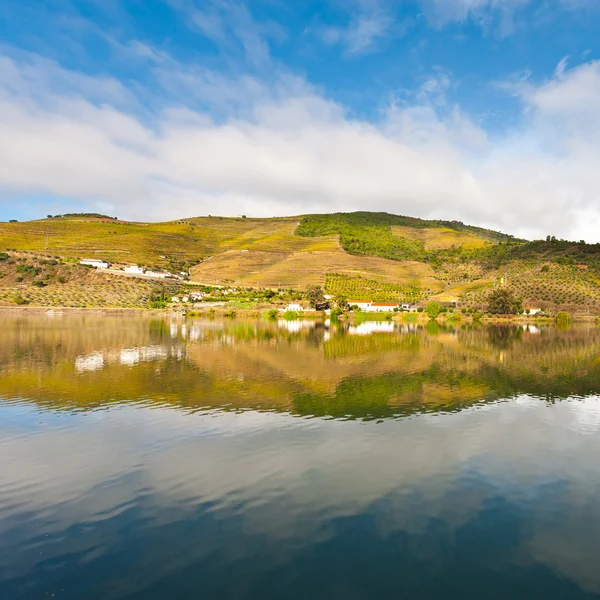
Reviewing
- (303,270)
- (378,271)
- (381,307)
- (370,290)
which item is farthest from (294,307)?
(378,271)

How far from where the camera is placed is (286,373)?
35438 millimetres

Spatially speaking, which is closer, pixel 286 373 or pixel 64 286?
pixel 286 373

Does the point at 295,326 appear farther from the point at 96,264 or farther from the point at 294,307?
the point at 96,264

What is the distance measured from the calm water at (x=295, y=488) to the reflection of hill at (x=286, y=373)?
0.32 meters

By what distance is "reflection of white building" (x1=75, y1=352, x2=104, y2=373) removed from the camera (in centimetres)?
3506

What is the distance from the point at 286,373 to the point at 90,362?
664 inches

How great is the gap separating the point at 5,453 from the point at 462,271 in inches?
7378

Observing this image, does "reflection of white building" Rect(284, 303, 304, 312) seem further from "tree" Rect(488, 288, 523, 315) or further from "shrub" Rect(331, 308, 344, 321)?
"tree" Rect(488, 288, 523, 315)

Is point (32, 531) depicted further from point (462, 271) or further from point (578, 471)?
point (462, 271)

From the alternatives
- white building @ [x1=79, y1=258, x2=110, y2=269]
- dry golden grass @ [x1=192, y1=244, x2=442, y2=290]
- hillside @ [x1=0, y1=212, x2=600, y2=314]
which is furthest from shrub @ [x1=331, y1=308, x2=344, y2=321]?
white building @ [x1=79, y1=258, x2=110, y2=269]

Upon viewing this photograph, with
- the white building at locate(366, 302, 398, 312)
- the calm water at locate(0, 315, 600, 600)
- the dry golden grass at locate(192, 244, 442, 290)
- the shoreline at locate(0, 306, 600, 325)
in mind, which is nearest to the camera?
the calm water at locate(0, 315, 600, 600)

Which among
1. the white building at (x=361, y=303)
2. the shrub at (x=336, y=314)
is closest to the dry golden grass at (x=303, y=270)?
the white building at (x=361, y=303)

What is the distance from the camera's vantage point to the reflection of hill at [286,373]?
26.3m

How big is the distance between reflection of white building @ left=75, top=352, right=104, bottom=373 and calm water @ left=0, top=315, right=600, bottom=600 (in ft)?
7.20
